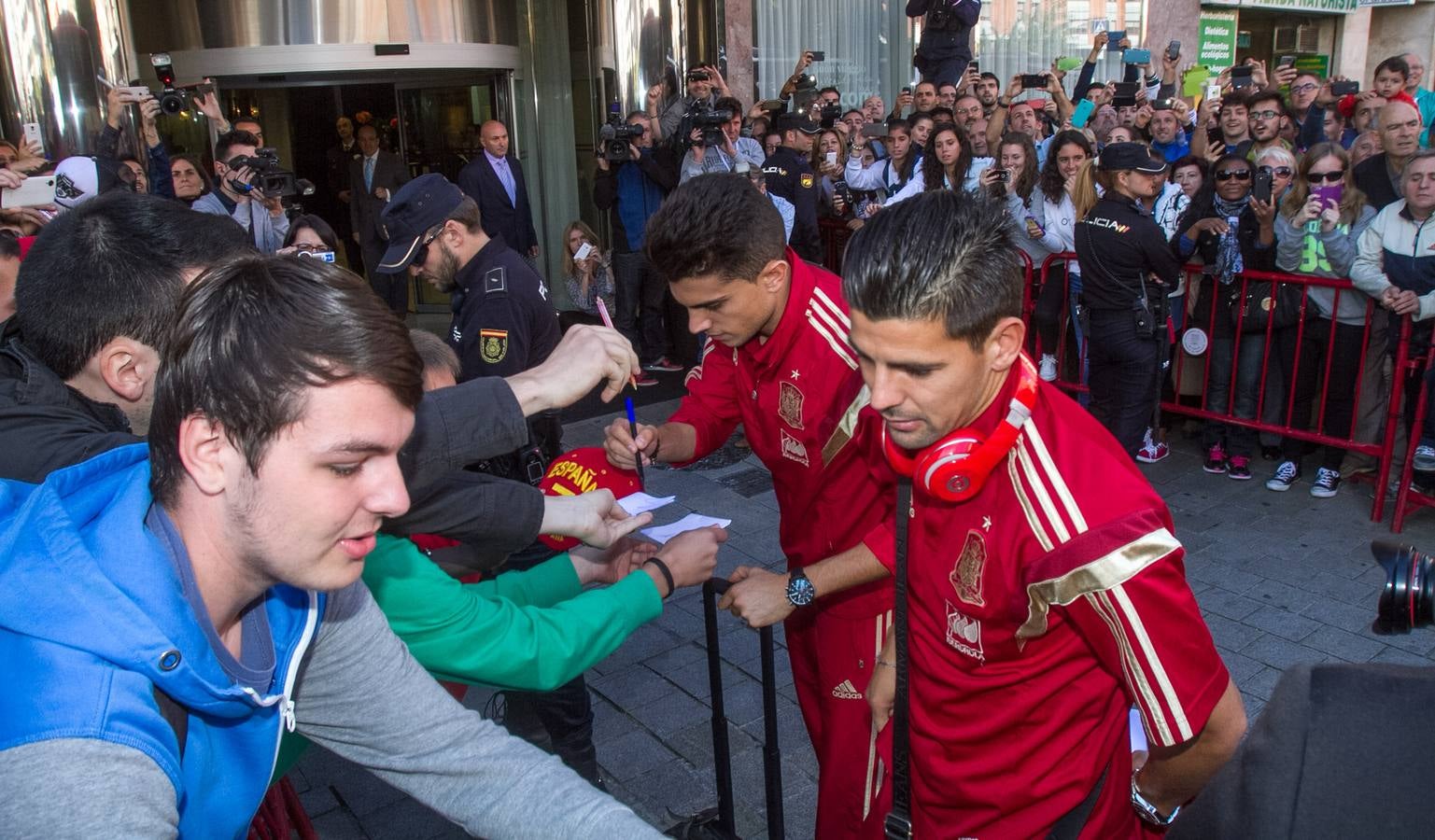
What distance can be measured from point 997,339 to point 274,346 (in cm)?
133

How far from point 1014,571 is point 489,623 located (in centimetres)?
114

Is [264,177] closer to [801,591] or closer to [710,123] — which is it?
[710,123]

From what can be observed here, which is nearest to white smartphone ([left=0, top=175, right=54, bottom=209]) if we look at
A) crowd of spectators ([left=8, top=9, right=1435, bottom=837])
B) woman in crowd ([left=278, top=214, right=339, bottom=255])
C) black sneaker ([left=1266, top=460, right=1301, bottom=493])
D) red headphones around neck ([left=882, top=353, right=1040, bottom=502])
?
crowd of spectators ([left=8, top=9, right=1435, bottom=837])

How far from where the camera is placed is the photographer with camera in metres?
7.74

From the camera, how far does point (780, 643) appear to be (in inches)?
196

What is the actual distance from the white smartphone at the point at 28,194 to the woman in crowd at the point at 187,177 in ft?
3.88

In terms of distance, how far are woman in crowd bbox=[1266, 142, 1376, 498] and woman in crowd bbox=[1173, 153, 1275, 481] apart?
159mm

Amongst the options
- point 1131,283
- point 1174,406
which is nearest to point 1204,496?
point 1174,406

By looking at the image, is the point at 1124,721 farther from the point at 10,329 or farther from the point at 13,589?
the point at 10,329

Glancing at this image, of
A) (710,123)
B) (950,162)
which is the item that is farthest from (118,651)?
(710,123)

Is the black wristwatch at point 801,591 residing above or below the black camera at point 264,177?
below

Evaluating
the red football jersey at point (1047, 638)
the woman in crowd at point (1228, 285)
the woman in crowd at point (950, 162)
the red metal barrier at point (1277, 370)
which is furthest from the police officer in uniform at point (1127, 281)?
the red football jersey at point (1047, 638)

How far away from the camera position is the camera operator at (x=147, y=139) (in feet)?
26.2

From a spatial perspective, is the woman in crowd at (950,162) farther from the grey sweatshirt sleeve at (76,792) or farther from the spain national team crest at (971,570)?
the grey sweatshirt sleeve at (76,792)
